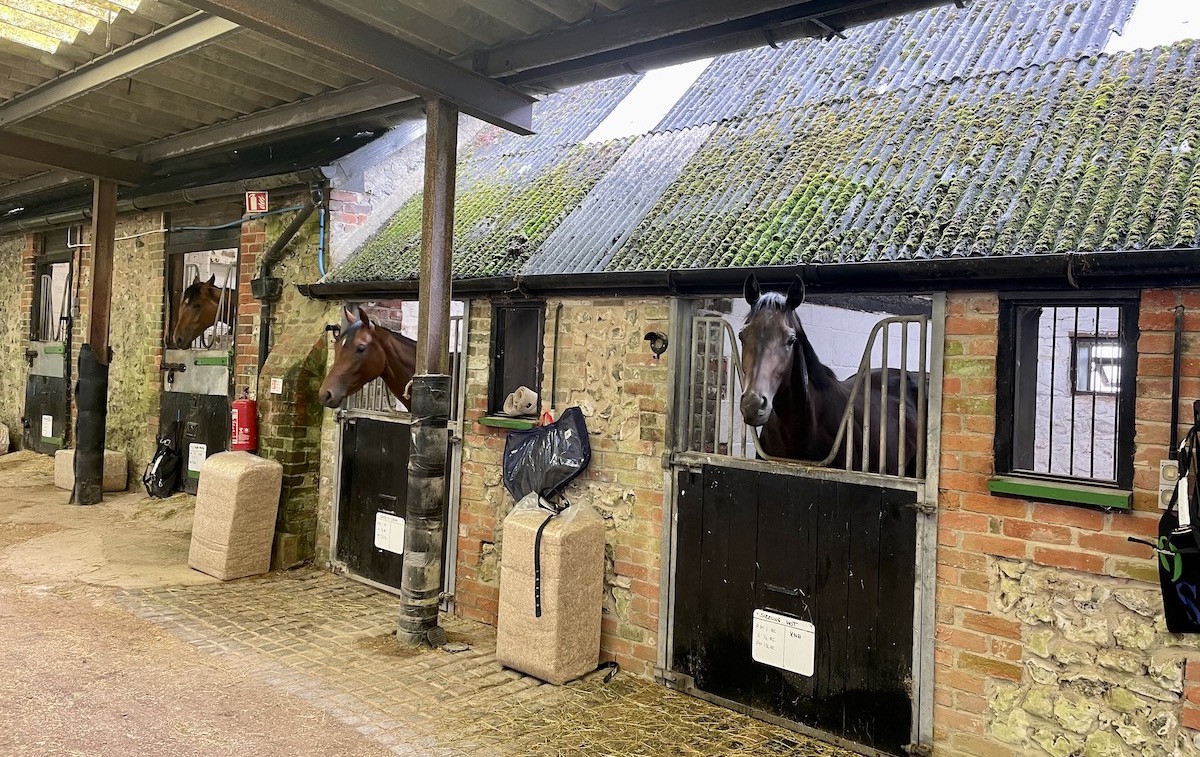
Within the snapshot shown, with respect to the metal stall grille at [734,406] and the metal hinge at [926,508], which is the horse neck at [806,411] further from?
the metal hinge at [926,508]

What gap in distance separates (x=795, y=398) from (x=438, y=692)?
255 cm

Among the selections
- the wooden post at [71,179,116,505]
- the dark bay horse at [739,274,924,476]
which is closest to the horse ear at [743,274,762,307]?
the dark bay horse at [739,274,924,476]

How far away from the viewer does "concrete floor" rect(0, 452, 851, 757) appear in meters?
3.84

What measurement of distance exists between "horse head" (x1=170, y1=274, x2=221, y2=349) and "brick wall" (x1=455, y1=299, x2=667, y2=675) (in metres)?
5.33

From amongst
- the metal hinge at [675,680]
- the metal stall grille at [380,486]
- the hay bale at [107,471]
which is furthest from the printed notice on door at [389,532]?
the hay bale at [107,471]

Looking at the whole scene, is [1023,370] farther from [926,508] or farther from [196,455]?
[196,455]

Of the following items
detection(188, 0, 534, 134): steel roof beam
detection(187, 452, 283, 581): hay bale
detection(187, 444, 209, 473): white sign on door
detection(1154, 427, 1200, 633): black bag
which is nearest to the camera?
detection(1154, 427, 1200, 633): black bag

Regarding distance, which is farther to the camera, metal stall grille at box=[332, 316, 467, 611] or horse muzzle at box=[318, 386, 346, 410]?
horse muzzle at box=[318, 386, 346, 410]

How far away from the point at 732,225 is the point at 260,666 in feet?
12.4

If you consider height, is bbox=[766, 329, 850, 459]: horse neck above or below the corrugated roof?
below

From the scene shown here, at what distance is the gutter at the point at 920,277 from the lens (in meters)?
3.13

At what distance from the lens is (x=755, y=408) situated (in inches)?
149

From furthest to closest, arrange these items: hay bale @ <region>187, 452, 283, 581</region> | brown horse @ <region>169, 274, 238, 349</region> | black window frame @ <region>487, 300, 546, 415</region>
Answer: brown horse @ <region>169, 274, 238, 349</region>
hay bale @ <region>187, 452, 283, 581</region>
black window frame @ <region>487, 300, 546, 415</region>

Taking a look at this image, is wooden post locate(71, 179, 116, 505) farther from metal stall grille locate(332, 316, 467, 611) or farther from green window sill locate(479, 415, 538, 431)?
green window sill locate(479, 415, 538, 431)
